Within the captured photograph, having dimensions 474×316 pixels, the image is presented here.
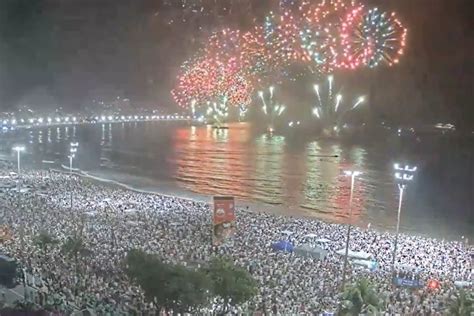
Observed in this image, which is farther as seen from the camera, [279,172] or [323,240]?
[279,172]

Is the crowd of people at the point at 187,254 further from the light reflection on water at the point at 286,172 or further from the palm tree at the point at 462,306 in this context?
the light reflection on water at the point at 286,172

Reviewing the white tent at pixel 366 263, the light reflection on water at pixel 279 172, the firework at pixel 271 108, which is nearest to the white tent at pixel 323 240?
the white tent at pixel 366 263

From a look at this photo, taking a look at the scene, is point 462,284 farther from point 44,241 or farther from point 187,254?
point 44,241

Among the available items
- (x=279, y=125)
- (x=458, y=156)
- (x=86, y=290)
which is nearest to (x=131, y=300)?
(x=86, y=290)

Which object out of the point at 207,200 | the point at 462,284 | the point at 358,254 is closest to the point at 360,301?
the point at 462,284

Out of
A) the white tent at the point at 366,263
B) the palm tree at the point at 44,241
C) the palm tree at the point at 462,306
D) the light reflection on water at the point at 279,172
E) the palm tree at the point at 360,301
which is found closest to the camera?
the palm tree at the point at 462,306

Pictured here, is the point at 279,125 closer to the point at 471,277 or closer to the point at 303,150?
the point at 303,150
